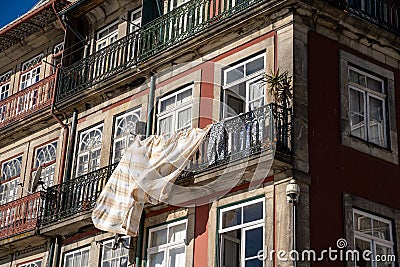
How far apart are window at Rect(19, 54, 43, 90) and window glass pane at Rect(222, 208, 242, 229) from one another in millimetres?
8661

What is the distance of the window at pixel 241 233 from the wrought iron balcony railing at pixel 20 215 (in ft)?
16.3

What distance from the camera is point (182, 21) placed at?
15398 millimetres

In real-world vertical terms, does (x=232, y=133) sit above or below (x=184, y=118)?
below

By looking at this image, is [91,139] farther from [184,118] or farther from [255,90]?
[255,90]

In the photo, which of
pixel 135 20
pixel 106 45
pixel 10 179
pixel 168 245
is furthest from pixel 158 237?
pixel 10 179

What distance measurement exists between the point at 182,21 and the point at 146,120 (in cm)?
192

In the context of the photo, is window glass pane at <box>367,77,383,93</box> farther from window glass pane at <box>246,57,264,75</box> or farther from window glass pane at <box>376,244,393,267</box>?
window glass pane at <box>376,244,393,267</box>

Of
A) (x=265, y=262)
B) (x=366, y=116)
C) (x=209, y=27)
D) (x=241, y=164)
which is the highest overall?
(x=209, y=27)

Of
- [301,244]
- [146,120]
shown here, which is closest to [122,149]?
[146,120]

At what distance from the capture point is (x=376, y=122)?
14.1 m

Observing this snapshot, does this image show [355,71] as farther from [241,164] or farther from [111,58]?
[111,58]

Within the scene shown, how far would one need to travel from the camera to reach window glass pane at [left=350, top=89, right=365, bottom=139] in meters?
13.7

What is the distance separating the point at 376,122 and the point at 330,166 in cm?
166

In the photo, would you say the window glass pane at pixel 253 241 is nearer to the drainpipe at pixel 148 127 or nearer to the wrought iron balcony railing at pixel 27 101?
the drainpipe at pixel 148 127
